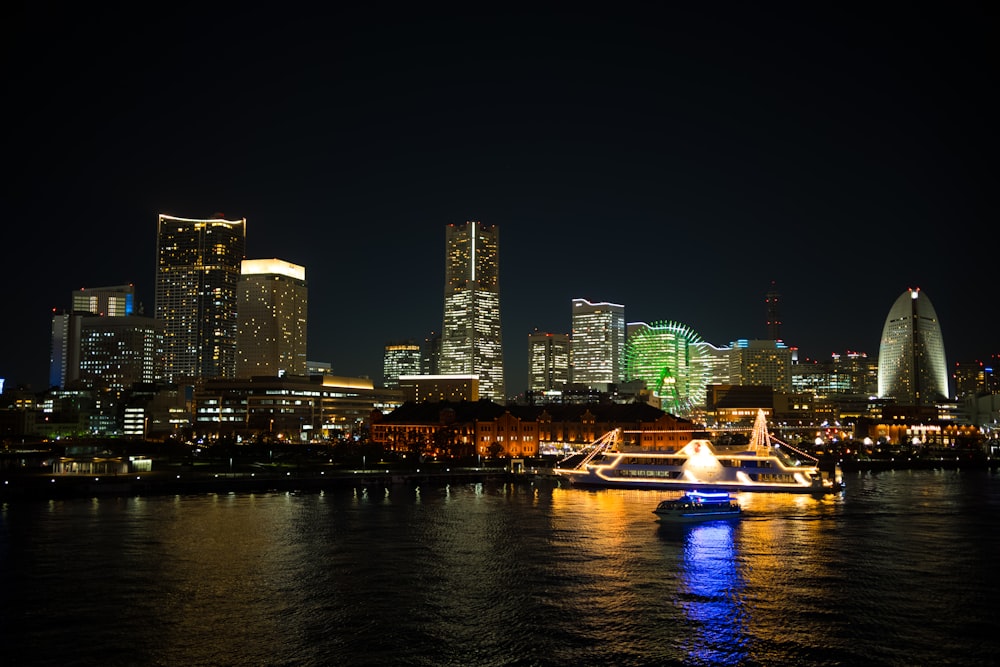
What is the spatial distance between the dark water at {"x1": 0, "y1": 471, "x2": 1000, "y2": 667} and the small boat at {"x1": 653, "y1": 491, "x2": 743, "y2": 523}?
2.22m

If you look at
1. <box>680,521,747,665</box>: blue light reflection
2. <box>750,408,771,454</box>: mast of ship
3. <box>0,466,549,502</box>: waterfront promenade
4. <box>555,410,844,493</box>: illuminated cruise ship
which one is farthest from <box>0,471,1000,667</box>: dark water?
<box>750,408,771,454</box>: mast of ship

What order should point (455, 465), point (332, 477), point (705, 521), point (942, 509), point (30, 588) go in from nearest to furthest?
point (30, 588) < point (705, 521) < point (942, 509) < point (332, 477) < point (455, 465)

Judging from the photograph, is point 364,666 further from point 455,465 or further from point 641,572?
point 455,465

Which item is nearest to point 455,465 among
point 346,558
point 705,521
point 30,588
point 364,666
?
point 705,521

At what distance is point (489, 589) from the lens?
46250mm

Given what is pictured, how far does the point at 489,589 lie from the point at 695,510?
35.4 meters

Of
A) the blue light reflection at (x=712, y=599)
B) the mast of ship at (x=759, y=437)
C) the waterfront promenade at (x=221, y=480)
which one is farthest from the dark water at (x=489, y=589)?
the mast of ship at (x=759, y=437)

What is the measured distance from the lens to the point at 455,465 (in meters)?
145

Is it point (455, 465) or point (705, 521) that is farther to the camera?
point (455, 465)

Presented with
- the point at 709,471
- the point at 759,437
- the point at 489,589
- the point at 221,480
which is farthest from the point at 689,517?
the point at 221,480

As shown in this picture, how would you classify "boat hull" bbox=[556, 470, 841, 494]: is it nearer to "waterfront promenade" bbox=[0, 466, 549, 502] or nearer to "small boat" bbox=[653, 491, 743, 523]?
"waterfront promenade" bbox=[0, 466, 549, 502]

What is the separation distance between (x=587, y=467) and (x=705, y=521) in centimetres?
4679

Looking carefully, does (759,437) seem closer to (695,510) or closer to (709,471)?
(709,471)

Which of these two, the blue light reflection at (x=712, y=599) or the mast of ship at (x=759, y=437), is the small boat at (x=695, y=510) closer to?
the blue light reflection at (x=712, y=599)
